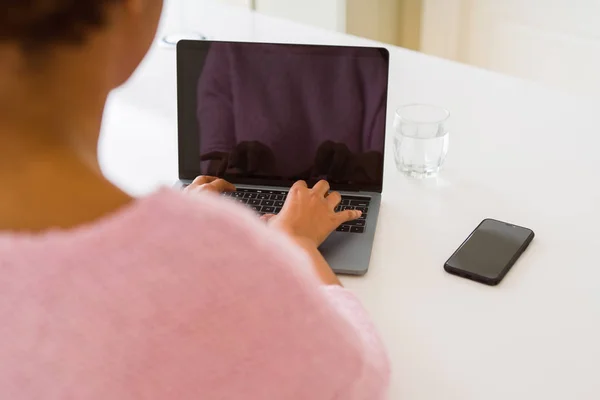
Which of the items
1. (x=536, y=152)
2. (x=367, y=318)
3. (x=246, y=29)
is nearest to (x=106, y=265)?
(x=367, y=318)

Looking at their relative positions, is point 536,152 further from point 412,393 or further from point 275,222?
point 412,393

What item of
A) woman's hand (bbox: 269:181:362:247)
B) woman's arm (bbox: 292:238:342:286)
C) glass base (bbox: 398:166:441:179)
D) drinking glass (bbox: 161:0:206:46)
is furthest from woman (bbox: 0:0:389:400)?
drinking glass (bbox: 161:0:206:46)

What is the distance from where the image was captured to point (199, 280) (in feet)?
1.54

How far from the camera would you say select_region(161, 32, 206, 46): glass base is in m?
1.68

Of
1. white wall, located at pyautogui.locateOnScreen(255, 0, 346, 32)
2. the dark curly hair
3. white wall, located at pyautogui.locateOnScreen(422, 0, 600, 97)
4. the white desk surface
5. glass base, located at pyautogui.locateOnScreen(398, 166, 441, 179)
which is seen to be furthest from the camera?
white wall, located at pyautogui.locateOnScreen(255, 0, 346, 32)

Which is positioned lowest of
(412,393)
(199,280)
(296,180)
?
(412,393)

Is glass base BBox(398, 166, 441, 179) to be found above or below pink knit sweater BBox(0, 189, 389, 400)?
below

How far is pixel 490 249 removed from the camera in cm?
95

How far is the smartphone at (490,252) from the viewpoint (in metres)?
0.90

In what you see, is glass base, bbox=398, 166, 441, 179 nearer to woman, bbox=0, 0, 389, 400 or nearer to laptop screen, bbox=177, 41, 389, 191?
laptop screen, bbox=177, 41, 389, 191

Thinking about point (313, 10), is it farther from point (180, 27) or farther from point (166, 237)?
point (166, 237)

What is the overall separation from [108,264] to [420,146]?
78 cm

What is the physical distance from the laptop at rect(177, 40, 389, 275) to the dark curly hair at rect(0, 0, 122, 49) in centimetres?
61

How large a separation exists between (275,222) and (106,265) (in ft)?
Answer: 1.63
